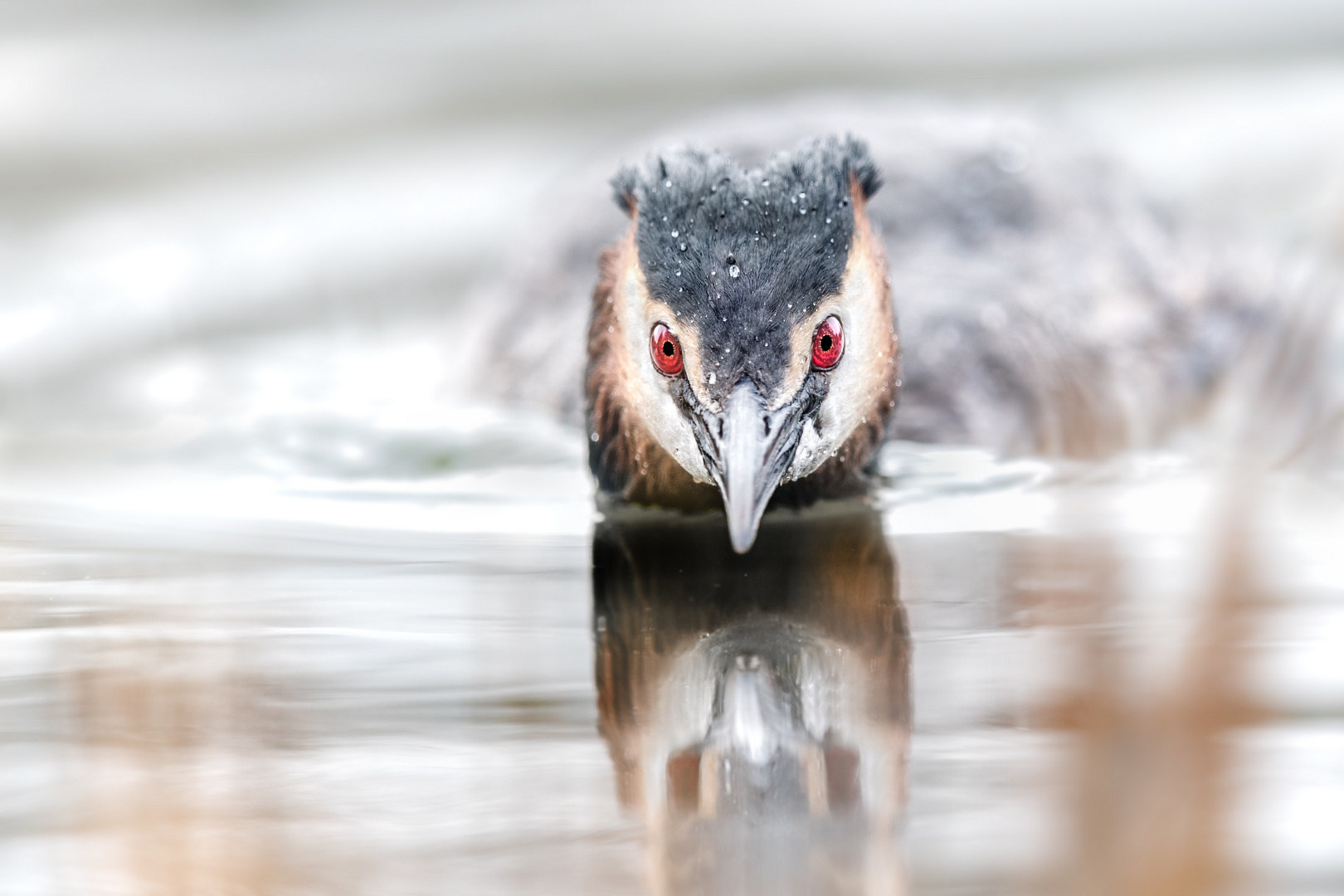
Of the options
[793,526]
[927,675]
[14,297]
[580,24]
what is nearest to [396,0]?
[580,24]

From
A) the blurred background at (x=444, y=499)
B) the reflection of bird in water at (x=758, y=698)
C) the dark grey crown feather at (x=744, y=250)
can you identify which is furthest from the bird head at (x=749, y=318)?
the blurred background at (x=444, y=499)

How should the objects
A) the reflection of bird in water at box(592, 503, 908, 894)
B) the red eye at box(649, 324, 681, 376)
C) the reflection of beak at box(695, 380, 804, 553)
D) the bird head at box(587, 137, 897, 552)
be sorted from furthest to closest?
1. the red eye at box(649, 324, 681, 376)
2. the bird head at box(587, 137, 897, 552)
3. the reflection of beak at box(695, 380, 804, 553)
4. the reflection of bird in water at box(592, 503, 908, 894)

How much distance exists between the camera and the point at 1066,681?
2641mm

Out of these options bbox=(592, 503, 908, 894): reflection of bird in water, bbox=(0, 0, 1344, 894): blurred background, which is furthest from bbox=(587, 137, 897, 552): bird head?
bbox=(0, 0, 1344, 894): blurred background

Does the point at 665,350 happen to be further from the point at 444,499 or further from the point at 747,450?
the point at 444,499

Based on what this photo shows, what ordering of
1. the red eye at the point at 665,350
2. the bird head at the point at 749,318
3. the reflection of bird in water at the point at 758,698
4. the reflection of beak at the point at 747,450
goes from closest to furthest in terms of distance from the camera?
1. the reflection of bird in water at the point at 758,698
2. the reflection of beak at the point at 747,450
3. the bird head at the point at 749,318
4. the red eye at the point at 665,350

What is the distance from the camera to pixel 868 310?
139 inches

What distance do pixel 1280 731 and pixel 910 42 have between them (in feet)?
18.6

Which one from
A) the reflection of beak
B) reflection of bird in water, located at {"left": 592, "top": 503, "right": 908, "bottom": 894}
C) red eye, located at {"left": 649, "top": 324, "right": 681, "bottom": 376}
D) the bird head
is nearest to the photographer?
reflection of bird in water, located at {"left": 592, "top": 503, "right": 908, "bottom": 894}

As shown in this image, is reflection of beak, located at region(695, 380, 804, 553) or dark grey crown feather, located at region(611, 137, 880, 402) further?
dark grey crown feather, located at region(611, 137, 880, 402)

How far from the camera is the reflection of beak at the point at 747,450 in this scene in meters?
3.05

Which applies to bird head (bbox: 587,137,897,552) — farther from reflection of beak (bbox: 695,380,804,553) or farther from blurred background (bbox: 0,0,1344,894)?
blurred background (bbox: 0,0,1344,894)

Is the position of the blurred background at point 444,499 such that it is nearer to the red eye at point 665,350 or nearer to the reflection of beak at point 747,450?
the reflection of beak at point 747,450

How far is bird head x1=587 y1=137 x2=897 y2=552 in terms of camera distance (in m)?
3.19
